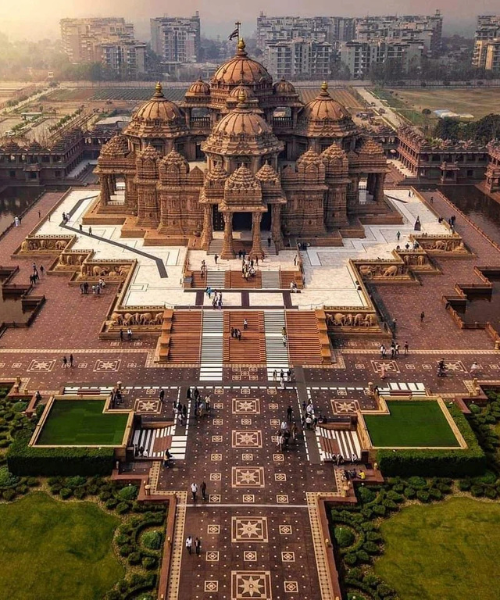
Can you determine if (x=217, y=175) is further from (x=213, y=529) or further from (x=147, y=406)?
(x=213, y=529)

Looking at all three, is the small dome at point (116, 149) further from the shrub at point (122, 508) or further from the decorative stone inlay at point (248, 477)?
the shrub at point (122, 508)

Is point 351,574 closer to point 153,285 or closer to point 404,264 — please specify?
point 153,285

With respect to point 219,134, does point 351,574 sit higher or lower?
lower

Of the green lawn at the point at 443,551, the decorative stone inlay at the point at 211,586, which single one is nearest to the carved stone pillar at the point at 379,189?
the green lawn at the point at 443,551

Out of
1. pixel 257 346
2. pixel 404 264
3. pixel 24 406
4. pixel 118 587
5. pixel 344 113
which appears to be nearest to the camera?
pixel 118 587

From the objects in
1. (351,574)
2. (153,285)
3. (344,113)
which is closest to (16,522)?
(351,574)

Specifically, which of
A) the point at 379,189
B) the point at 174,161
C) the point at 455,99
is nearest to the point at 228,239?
the point at 174,161
